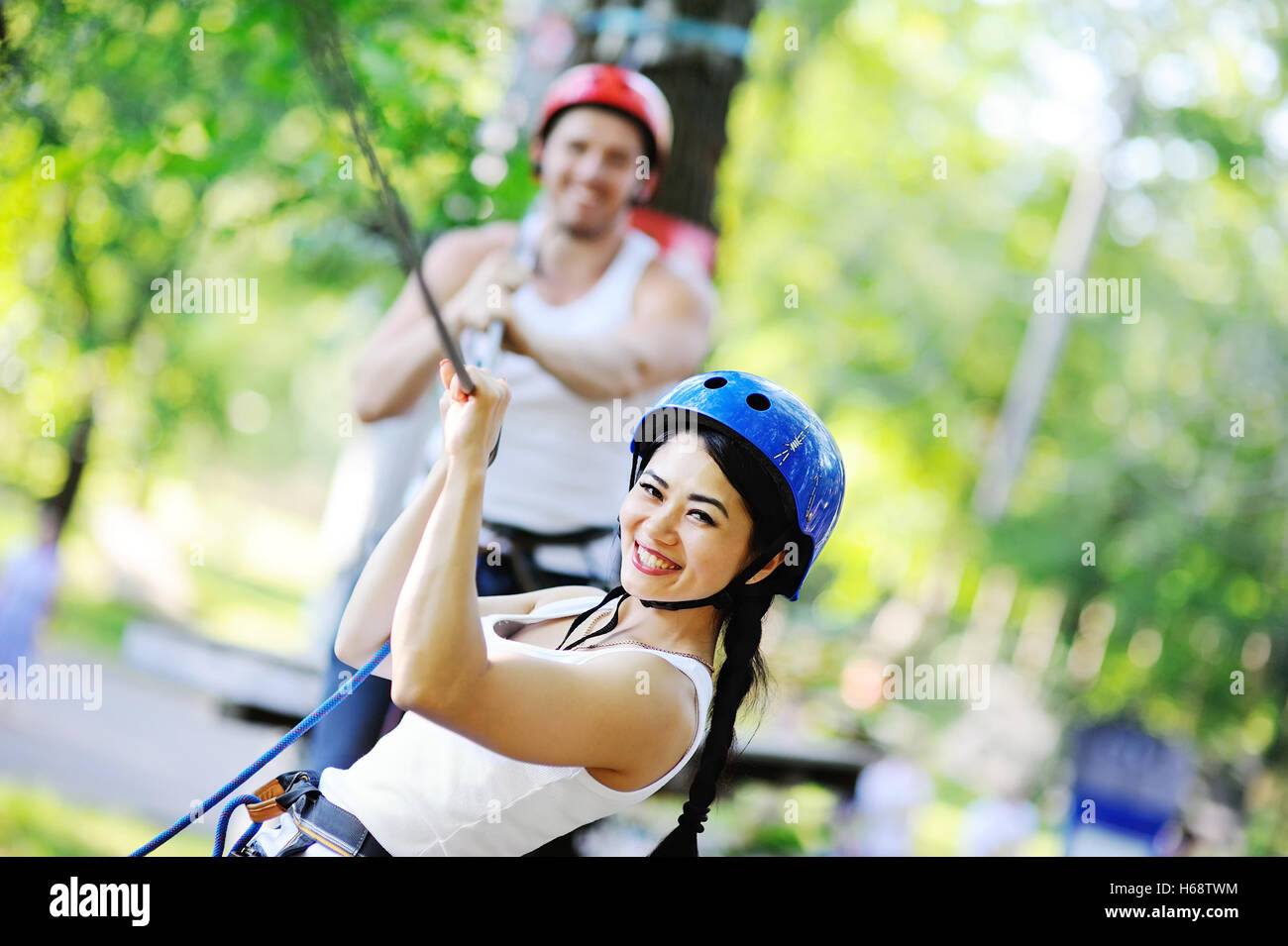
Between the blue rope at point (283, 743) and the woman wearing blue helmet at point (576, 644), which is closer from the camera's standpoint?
the woman wearing blue helmet at point (576, 644)

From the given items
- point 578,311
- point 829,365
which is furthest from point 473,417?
point 829,365

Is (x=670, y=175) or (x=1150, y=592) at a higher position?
(x=1150, y=592)

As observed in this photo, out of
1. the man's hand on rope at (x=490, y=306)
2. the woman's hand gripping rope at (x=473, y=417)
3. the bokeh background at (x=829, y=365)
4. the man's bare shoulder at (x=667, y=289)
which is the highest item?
the bokeh background at (x=829, y=365)

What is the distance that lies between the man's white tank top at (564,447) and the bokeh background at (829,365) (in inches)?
32.8

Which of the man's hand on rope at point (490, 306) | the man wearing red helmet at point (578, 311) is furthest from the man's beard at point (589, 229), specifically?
the man's hand on rope at point (490, 306)

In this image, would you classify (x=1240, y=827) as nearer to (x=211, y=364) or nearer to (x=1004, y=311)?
(x=1004, y=311)

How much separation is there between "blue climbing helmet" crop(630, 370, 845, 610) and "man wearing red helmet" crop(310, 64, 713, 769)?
0.88m

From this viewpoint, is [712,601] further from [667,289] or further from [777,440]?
[667,289]

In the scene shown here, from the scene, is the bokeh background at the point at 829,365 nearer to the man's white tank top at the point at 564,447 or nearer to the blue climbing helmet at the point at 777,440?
the blue climbing helmet at the point at 777,440

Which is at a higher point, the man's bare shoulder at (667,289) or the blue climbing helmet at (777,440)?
the man's bare shoulder at (667,289)

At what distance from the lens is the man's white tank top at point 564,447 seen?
303 centimetres

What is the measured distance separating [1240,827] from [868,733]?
9605 mm
